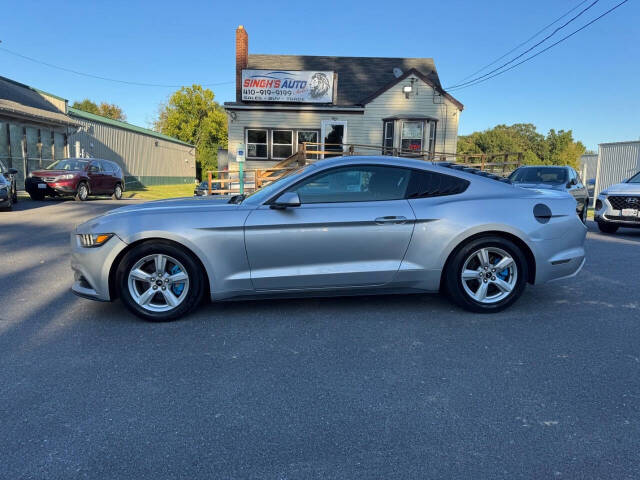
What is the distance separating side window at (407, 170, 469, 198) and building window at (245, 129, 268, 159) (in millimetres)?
16479

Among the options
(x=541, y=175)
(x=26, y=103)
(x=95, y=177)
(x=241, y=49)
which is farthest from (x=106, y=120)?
(x=541, y=175)

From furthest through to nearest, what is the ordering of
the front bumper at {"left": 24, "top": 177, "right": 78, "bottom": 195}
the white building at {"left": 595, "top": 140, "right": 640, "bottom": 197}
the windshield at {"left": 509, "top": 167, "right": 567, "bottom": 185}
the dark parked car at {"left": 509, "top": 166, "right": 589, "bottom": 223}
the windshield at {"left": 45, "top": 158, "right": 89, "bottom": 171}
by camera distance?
the white building at {"left": 595, "top": 140, "right": 640, "bottom": 197}, the windshield at {"left": 45, "top": 158, "right": 89, "bottom": 171}, the front bumper at {"left": 24, "top": 177, "right": 78, "bottom": 195}, the windshield at {"left": 509, "top": 167, "right": 567, "bottom": 185}, the dark parked car at {"left": 509, "top": 166, "right": 589, "bottom": 223}

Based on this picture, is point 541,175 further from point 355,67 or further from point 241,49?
point 241,49

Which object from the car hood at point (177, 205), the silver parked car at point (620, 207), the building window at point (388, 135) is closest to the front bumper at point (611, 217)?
the silver parked car at point (620, 207)

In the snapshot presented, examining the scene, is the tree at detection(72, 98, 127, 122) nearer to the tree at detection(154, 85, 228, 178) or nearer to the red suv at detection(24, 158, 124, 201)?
the tree at detection(154, 85, 228, 178)

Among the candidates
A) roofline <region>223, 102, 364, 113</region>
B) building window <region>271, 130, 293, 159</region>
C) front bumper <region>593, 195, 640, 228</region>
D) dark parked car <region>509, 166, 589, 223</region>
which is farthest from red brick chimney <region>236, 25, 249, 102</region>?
front bumper <region>593, 195, 640, 228</region>

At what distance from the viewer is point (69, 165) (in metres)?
17.5

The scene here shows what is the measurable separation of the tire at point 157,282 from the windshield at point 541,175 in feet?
33.8

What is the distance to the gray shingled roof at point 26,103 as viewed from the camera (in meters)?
19.5

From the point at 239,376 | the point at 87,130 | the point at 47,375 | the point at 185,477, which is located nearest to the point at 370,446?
the point at 185,477

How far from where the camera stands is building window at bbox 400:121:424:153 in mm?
20188

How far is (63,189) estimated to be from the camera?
16.5 metres

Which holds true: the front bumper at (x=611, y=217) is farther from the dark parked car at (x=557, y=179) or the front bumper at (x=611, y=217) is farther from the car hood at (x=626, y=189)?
the dark parked car at (x=557, y=179)

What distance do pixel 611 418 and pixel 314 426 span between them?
1714 millimetres
